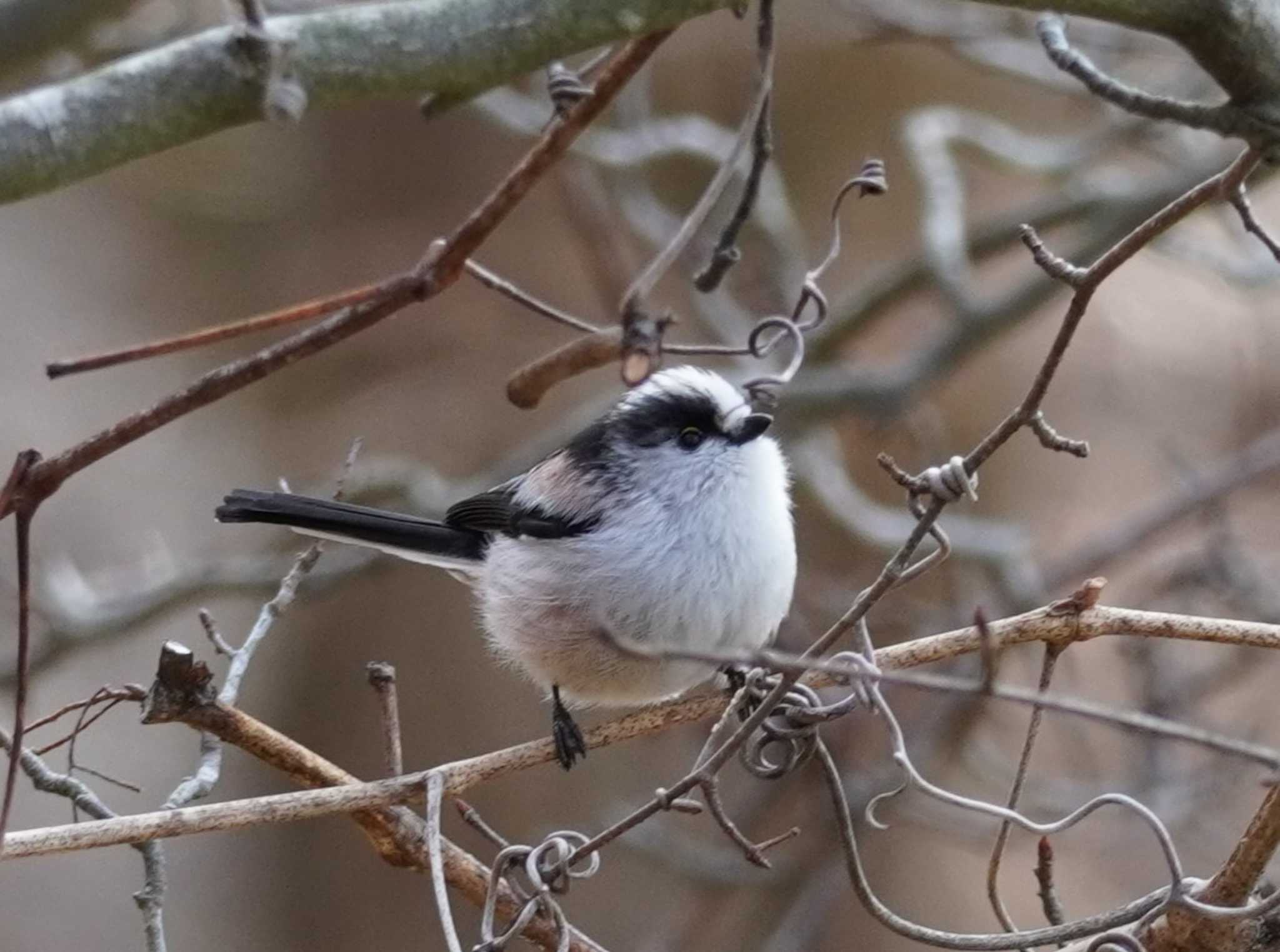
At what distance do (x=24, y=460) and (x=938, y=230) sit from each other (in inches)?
125

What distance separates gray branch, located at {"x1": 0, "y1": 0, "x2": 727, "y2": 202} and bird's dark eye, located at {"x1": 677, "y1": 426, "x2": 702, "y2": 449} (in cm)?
104

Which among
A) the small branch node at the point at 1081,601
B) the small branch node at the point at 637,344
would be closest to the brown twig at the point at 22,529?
the small branch node at the point at 637,344

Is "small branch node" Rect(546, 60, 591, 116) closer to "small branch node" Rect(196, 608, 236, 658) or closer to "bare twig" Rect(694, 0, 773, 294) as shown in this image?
"bare twig" Rect(694, 0, 773, 294)

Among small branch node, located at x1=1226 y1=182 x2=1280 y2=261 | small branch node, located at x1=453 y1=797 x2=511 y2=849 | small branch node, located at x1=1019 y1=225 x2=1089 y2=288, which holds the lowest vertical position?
small branch node, located at x1=453 y1=797 x2=511 y2=849

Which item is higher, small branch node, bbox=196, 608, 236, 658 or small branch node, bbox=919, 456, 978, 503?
small branch node, bbox=919, 456, 978, 503

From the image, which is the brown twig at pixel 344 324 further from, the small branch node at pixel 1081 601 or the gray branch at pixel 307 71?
the small branch node at pixel 1081 601

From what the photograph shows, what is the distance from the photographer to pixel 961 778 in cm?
547

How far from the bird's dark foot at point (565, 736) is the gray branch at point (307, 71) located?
32.7 inches

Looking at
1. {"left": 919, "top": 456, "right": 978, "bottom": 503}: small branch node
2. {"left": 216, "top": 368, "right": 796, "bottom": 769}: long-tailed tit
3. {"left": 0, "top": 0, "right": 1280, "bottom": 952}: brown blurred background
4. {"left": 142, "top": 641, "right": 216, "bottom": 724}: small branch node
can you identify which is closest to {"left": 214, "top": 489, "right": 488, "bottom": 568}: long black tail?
{"left": 216, "top": 368, "right": 796, "bottom": 769}: long-tailed tit

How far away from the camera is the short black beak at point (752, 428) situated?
2.50 meters

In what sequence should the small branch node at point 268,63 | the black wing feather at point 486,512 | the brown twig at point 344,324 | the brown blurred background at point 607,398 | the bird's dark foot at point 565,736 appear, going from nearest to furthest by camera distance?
the brown twig at point 344,324 → the small branch node at point 268,63 → the bird's dark foot at point 565,736 → the black wing feather at point 486,512 → the brown blurred background at point 607,398

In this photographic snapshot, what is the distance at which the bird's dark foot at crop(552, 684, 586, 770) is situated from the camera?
6.54 ft

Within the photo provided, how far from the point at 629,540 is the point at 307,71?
1157 mm

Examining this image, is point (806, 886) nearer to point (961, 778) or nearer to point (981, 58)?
point (961, 778)
